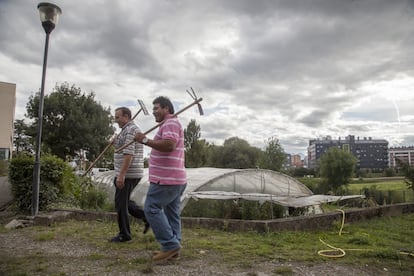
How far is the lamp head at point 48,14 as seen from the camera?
578 centimetres

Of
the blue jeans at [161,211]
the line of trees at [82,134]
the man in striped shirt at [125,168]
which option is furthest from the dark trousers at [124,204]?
the line of trees at [82,134]

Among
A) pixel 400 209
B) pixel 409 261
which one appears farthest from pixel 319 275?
pixel 400 209

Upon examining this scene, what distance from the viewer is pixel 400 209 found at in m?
8.69

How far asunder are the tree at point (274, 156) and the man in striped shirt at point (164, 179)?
23.7m

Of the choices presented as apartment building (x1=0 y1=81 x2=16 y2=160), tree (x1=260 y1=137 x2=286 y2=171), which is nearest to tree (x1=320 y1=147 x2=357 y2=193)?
tree (x1=260 y1=137 x2=286 y2=171)

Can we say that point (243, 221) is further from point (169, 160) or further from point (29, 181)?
point (29, 181)

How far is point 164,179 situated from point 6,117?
37.9 metres

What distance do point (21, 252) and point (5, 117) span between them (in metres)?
36.4

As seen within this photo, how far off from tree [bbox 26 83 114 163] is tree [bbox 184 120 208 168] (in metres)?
10.4

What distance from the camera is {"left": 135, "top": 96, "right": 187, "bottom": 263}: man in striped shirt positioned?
10.7ft

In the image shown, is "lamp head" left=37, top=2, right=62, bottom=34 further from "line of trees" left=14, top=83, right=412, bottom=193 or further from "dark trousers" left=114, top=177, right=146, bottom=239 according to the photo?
"line of trees" left=14, top=83, right=412, bottom=193

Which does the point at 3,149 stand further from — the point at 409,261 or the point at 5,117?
the point at 409,261

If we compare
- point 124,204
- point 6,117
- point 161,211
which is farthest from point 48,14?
point 6,117

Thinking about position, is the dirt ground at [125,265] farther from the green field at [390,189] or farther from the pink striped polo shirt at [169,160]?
the green field at [390,189]
